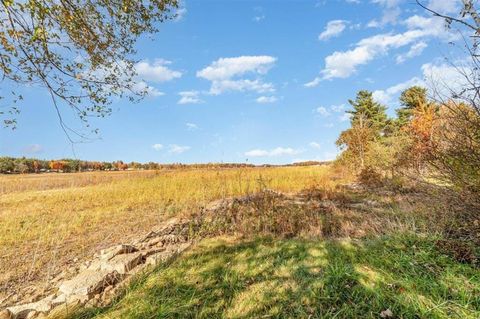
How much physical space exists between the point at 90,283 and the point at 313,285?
265 cm

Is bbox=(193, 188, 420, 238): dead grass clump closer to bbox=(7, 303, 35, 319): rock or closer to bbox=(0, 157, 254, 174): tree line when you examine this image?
bbox=(7, 303, 35, 319): rock

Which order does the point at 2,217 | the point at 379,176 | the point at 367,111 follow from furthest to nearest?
the point at 367,111 < the point at 379,176 < the point at 2,217

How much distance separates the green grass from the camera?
273cm

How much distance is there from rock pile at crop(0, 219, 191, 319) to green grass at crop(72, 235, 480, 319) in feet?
0.85

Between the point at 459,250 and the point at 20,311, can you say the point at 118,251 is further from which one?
the point at 459,250

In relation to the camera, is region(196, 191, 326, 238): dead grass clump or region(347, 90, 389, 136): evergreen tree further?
region(347, 90, 389, 136): evergreen tree

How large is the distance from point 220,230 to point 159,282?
→ 8.13 ft

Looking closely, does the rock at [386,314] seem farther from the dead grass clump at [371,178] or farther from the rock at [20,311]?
the dead grass clump at [371,178]

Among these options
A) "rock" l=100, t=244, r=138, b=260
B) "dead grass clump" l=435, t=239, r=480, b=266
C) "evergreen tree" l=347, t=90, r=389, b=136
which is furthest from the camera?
"evergreen tree" l=347, t=90, r=389, b=136

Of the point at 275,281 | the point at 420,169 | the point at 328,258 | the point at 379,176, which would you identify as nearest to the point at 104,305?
the point at 275,281

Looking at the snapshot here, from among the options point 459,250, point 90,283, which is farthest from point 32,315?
point 459,250

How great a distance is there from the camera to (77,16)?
16.3ft

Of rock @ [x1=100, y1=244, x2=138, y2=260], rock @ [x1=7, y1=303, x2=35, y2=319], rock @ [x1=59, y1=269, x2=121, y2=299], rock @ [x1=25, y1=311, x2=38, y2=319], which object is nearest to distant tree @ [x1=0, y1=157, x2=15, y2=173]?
rock @ [x1=100, y1=244, x2=138, y2=260]

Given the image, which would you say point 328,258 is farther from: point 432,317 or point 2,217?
point 2,217
